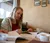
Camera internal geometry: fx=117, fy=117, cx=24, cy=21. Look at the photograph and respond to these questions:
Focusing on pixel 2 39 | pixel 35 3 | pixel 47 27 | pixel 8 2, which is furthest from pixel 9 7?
pixel 2 39

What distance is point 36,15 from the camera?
2943 millimetres

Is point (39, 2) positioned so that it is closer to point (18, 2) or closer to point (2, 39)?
point (18, 2)

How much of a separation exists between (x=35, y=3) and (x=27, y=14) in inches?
14.0

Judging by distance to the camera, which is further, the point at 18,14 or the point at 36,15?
the point at 36,15

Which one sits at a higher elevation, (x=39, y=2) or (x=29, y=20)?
(x=39, y=2)

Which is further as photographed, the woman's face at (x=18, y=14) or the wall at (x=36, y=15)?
the wall at (x=36, y=15)

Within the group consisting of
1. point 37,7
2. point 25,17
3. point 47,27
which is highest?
point 37,7

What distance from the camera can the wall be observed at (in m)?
2.85

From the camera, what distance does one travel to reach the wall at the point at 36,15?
285cm

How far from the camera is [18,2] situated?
121 inches

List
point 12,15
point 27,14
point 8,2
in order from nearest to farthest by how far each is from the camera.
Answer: point 12,15
point 27,14
point 8,2

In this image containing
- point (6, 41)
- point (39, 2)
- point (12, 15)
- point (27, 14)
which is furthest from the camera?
point (27, 14)

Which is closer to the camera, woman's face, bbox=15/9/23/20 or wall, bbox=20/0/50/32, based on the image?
woman's face, bbox=15/9/23/20

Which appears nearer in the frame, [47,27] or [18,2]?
[47,27]
